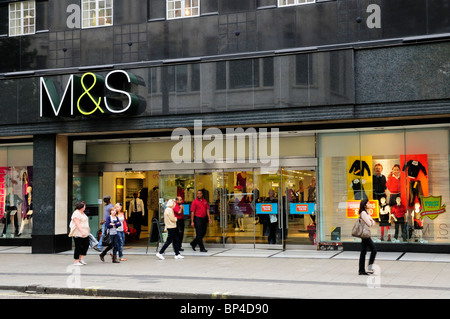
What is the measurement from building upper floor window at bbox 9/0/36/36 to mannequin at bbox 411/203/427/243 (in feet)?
43.1

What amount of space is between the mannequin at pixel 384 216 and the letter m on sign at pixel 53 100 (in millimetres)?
9486

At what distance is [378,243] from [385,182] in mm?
1755

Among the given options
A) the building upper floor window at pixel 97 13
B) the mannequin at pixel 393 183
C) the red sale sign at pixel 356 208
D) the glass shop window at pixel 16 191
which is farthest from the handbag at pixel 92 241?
the mannequin at pixel 393 183

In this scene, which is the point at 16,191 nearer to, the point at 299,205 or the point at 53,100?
the point at 53,100

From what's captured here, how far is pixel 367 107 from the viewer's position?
1505cm

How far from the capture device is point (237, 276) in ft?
40.5

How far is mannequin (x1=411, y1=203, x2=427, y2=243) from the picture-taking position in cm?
1602

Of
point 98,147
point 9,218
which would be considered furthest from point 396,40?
point 9,218

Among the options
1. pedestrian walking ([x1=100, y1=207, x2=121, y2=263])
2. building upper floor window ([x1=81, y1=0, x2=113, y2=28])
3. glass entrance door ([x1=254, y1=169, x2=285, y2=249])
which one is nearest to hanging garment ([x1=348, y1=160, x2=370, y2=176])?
glass entrance door ([x1=254, y1=169, x2=285, y2=249])

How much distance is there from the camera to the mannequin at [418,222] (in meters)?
16.0

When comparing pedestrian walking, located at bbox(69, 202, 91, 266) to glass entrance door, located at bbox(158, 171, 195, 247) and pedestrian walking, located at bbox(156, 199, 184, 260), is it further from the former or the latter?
glass entrance door, located at bbox(158, 171, 195, 247)

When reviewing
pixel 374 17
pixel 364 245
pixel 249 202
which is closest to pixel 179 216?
pixel 249 202

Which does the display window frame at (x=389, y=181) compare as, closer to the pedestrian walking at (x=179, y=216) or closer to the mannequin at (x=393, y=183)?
the mannequin at (x=393, y=183)

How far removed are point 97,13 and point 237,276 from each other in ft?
33.2
